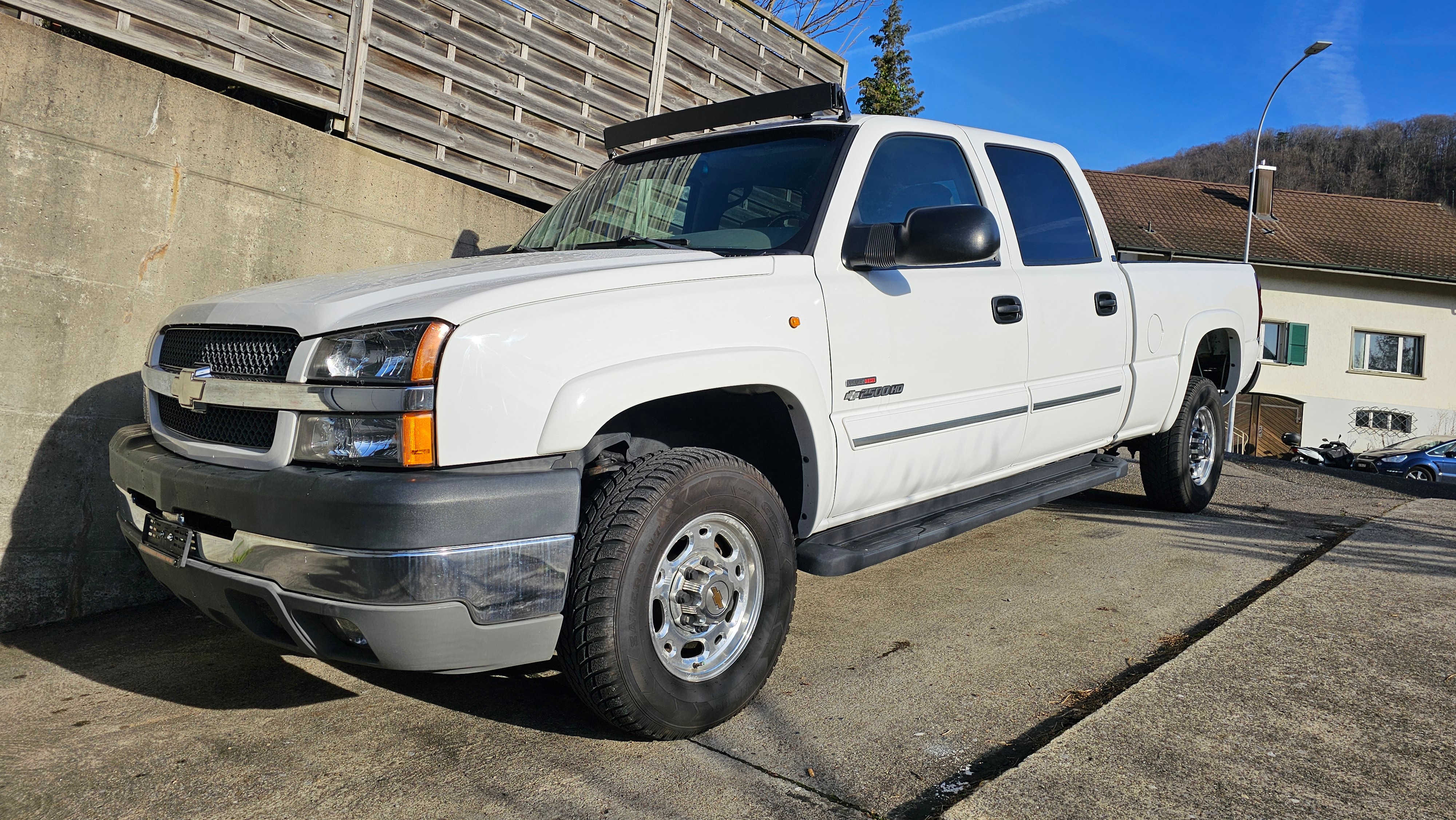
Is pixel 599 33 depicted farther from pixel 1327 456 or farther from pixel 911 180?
pixel 1327 456

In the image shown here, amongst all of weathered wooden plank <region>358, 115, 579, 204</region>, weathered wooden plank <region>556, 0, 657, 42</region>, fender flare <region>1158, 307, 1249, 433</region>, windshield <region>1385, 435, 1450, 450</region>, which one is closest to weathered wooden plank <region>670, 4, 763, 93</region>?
weathered wooden plank <region>556, 0, 657, 42</region>

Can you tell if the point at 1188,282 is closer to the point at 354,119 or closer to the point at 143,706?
the point at 354,119

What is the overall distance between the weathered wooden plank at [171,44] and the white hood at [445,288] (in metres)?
2.02

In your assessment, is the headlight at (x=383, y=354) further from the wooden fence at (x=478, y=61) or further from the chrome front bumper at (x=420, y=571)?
the wooden fence at (x=478, y=61)

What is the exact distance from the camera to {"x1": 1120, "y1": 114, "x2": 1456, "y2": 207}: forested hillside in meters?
43.3

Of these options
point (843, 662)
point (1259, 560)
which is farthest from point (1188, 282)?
point (843, 662)

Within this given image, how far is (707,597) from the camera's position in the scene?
108 inches

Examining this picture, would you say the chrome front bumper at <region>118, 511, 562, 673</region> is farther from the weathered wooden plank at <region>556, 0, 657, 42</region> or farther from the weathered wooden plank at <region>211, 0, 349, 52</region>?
the weathered wooden plank at <region>556, 0, 657, 42</region>

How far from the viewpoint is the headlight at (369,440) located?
222cm

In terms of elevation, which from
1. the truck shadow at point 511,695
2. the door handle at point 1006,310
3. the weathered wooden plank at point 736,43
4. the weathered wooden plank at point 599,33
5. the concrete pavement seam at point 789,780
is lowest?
the truck shadow at point 511,695

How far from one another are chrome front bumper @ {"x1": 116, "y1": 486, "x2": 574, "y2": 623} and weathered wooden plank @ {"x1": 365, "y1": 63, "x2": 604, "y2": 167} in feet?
12.1

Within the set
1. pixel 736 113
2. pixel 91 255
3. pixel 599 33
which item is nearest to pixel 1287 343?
pixel 599 33

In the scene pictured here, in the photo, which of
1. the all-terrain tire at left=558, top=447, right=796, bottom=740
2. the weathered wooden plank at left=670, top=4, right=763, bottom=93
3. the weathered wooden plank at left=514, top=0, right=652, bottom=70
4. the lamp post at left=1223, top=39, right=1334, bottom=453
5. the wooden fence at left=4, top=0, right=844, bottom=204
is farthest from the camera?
the lamp post at left=1223, top=39, right=1334, bottom=453

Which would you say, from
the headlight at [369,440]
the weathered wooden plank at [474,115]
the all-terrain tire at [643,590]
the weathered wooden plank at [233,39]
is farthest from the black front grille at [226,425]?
the weathered wooden plank at [474,115]
